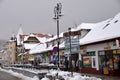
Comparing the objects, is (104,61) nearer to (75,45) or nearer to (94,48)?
(94,48)

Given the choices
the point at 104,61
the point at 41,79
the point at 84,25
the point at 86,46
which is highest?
the point at 84,25

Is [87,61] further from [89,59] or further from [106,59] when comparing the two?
[106,59]

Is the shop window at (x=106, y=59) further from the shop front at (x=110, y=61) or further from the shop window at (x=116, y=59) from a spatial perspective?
the shop window at (x=116, y=59)

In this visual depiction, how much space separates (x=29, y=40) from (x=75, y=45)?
6790cm

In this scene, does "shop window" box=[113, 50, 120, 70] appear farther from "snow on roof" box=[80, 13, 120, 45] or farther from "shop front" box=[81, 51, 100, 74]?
"shop front" box=[81, 51, 100, 74]

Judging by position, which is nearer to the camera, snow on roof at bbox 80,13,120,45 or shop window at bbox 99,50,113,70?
snow on roof at bbox 80,13,120,45

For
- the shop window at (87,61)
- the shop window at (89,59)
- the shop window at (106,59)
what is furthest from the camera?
the shop window at (87,61)

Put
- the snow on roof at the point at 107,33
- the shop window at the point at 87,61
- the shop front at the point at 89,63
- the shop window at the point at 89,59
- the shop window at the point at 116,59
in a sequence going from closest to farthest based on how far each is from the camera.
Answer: the snow on roof at the point at 107,33
the shop window at the point at 116,59
the shop front at the point at 89,63
the shop window at the point at 89,59
the shop window at the point at 87,61

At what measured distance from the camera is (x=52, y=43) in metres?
50.6

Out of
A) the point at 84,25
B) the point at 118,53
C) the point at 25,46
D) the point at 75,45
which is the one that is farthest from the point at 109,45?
the point at 25,46

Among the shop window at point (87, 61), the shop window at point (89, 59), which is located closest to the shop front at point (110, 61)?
the shop window at point (89, 59)

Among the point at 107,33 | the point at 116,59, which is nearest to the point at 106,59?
the point at 116,59

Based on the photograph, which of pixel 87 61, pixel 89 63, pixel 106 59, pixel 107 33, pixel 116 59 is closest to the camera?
pixel 116 59

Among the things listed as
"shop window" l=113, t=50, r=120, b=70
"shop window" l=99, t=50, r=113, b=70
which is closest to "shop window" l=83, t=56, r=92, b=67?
"shop window" l=99, t=50, r=113, b=70
